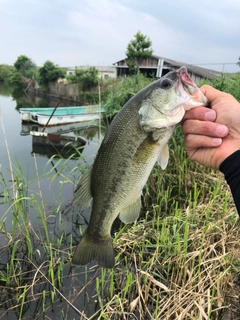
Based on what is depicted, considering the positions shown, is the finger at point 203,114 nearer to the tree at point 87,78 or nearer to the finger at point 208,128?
the finger at point 208,128

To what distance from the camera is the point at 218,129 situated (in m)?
1.71

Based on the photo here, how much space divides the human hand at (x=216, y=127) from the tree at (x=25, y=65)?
2018 inches

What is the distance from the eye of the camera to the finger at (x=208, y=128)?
67.2 inches

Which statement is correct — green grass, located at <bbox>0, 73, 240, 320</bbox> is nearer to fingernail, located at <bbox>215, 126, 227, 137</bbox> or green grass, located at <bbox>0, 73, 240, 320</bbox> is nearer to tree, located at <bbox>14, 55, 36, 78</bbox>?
fingernail, located at <bbox>215, 126, 227, 137</bbox>

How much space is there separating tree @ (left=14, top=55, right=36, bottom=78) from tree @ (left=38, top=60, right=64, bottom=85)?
886 cm

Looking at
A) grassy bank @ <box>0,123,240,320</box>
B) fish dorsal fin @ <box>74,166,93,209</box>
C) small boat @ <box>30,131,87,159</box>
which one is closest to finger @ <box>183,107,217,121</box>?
fish dorsal fin @ <box>74,166,93,209</box>

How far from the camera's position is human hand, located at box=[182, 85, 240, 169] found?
1.72m

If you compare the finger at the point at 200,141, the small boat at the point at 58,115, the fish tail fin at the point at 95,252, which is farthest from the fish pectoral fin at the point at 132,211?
the small boat at the point at 58,115

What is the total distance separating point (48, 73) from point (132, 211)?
4105 cm

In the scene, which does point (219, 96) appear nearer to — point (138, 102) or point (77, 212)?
point (138, 102)

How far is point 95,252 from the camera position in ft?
6.57

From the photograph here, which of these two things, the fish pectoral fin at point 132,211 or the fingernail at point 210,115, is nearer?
the fingernail at point 210,115

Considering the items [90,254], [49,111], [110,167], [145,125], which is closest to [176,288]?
[90,254]

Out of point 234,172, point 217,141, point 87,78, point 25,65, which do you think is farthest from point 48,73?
point 234,172
